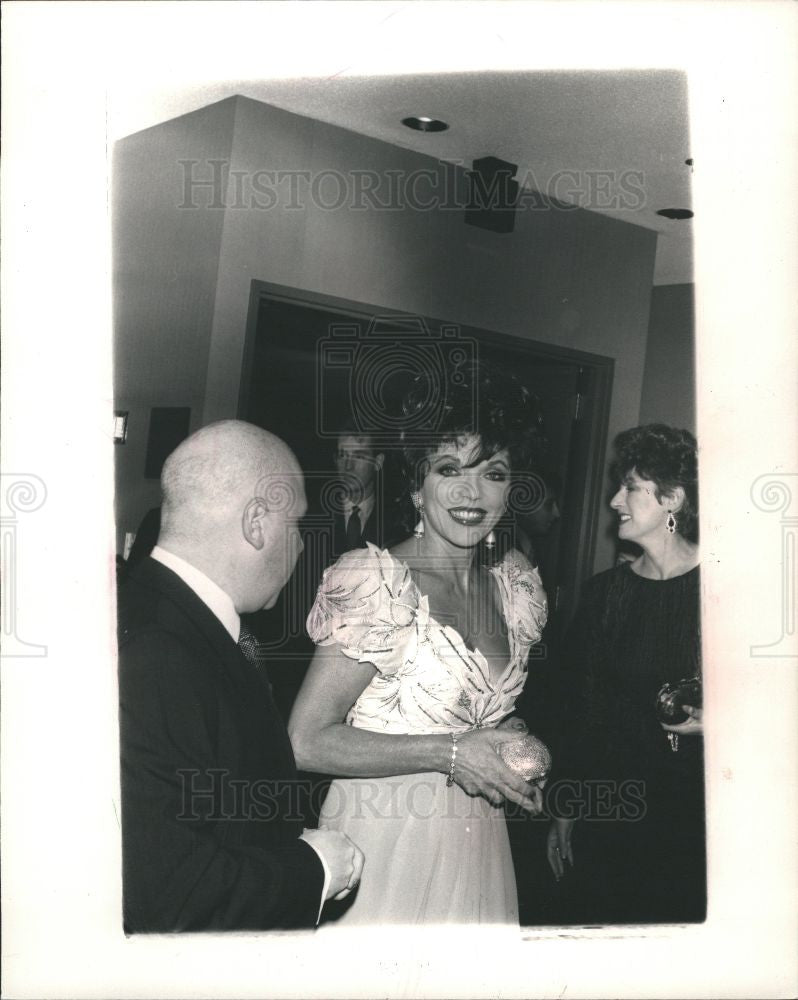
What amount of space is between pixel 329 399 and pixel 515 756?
0.92 meters

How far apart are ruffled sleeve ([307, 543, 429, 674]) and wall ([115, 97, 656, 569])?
1.90 feet

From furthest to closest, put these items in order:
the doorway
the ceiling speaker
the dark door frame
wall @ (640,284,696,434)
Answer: the ceiling speaker
the dark door frame
the doorway
wall @ (640,284,696,434)

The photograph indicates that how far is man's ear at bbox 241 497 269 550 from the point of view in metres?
1.51

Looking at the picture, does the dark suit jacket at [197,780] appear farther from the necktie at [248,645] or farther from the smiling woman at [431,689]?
the smiling woman at [431,689]

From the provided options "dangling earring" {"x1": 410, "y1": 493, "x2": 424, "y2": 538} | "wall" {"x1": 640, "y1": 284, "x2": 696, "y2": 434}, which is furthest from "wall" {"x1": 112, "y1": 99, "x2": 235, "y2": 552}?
"wall" {"x1": 640, "y1": 284, "x2": 696, "y2": 434}

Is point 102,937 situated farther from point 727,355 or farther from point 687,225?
point 687,225

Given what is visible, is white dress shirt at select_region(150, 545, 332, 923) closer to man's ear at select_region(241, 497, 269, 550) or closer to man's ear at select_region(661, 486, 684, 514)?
man's ear at select_region(241, 497, 269, 550)

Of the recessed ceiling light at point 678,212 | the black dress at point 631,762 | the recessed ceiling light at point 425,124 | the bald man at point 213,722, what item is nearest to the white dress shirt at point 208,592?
the bald man at point 213,722

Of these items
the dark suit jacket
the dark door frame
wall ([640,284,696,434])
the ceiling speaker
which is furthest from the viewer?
the ceiling speaker

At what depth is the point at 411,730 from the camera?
71.4 inches

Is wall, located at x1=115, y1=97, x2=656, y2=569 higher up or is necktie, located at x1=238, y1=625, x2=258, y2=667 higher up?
wall, located at x1=115, y1=97, x2=656, y2=569

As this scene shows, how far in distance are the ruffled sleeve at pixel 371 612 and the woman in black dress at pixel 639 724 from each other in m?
0.43

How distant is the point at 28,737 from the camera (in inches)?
61.1

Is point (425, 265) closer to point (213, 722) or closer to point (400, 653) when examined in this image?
point (400, 653)
